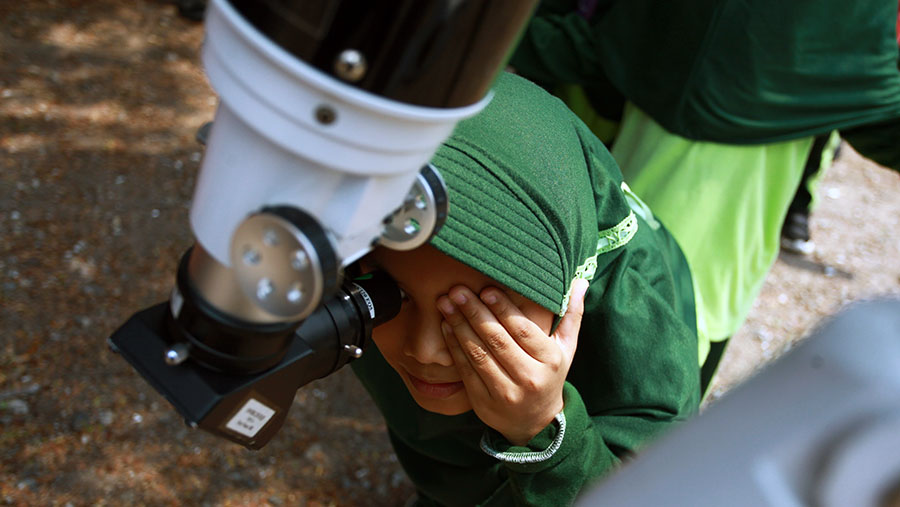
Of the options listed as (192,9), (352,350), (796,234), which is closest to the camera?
(352,350)

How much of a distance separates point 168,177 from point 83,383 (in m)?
0.94

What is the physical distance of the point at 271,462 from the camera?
2.05m

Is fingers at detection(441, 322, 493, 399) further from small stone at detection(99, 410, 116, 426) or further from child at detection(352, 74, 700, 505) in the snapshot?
small stone at detection(99, 410, 116, 426)

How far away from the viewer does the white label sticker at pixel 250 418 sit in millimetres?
734

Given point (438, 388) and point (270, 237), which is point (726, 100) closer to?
point (438, 388)

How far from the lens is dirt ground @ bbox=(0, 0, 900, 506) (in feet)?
6.48

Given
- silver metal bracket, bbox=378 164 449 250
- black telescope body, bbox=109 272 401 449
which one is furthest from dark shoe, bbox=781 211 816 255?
silver metal bracket, bbox=378 164 449 250

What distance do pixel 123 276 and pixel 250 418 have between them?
1852 mm

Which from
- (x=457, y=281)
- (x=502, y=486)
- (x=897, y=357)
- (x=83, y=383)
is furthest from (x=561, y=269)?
(x=83, y=383)

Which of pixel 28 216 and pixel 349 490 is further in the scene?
pixel 28 216

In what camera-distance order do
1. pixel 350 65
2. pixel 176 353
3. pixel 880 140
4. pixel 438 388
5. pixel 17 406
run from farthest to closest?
pixel 17 406, pixel 880 140, pixel 438 388, pixel 176 353, pixel 350 65

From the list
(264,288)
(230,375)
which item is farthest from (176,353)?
(264,288)

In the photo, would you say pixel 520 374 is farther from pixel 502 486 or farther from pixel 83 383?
pixel 83 383

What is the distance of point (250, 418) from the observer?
0.75m
